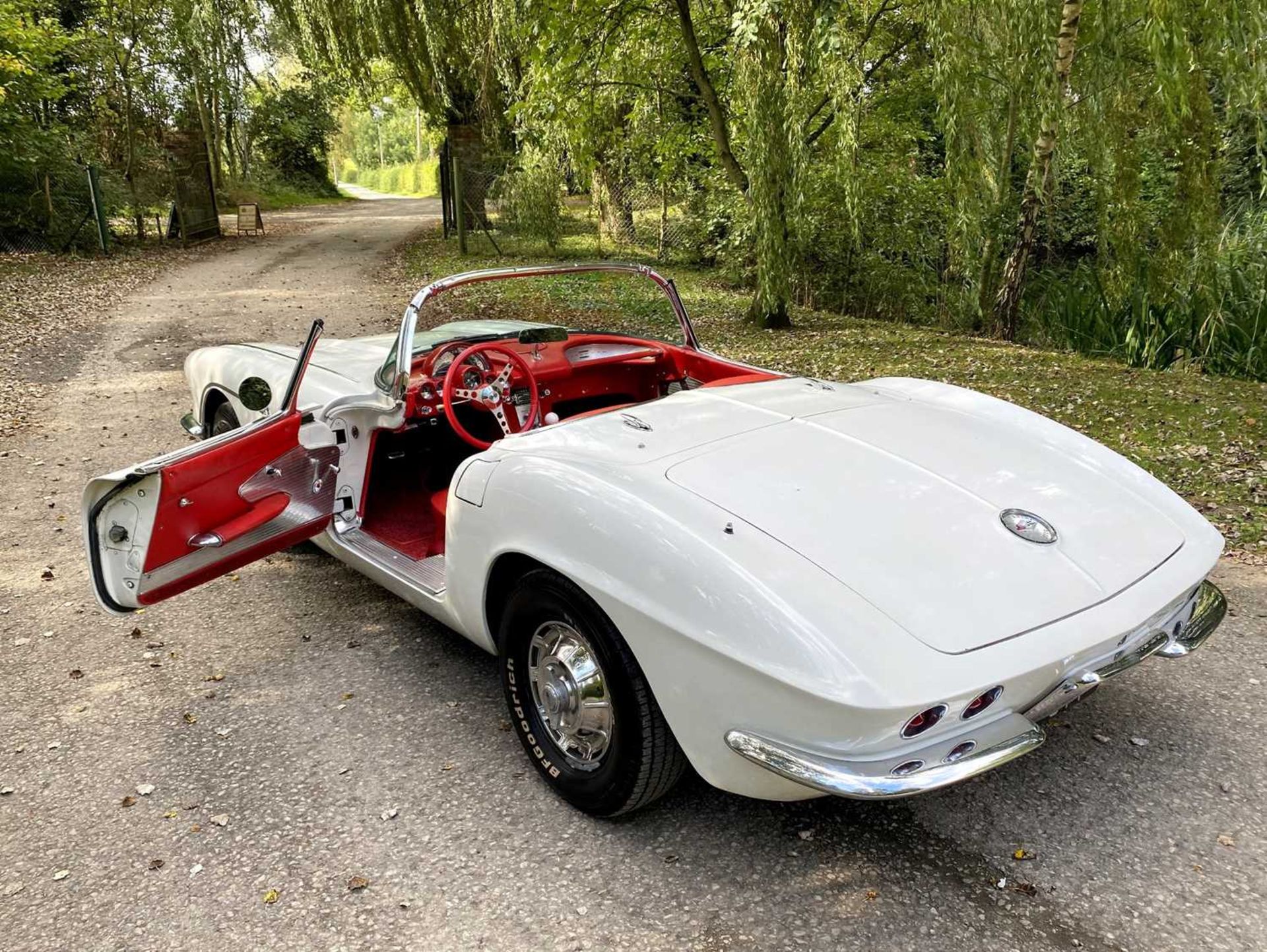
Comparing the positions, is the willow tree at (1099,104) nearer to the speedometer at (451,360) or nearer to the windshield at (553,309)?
the windshield at (553,309)

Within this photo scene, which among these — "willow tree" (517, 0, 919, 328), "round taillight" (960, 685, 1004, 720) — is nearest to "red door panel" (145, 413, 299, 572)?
"round taillight" (960, 685, 1004, 720)

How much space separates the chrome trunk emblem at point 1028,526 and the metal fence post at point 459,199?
15820 millimetres

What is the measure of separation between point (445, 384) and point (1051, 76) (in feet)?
22.0

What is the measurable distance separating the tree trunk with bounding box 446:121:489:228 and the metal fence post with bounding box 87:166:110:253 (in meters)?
6.62

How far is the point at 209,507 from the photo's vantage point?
10.3 ft

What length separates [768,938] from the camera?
7.15 feet

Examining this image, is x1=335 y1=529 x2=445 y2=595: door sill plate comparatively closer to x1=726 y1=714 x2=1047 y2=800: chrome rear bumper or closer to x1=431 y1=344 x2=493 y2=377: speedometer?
x1=431 y1=344 x2=493 y2=377: speedometer

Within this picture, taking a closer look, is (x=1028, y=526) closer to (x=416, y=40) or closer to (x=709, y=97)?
(x=709, y=97)

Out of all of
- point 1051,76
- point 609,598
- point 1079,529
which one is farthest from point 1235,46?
point 609,598

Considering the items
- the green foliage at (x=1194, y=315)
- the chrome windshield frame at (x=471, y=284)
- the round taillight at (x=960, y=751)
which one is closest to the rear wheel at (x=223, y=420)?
the chrome windshield frame at (x=471, y=284)

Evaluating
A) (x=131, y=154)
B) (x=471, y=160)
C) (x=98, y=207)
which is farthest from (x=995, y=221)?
(x=131, y=154)

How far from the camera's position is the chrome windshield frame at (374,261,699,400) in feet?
11.1

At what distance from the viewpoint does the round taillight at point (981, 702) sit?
6.43ft

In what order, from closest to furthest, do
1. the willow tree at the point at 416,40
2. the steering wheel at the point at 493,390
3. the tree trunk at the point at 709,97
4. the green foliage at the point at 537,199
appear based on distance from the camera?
the steering wheel at the point at 493,390
the tree trunk at the point at 709,97
the willow tree at the point at 416,40
the green foliage at the point at 537,199
